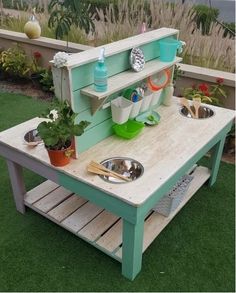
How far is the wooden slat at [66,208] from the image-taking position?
2000 millimetres

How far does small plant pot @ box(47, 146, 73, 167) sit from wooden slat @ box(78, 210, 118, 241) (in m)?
0.47

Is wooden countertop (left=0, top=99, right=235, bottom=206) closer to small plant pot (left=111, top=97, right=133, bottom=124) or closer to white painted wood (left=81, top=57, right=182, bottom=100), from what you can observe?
small plant pot (left=111, top=97, right=133, bottom=124)

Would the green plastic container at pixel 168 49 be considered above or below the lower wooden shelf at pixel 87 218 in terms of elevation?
above

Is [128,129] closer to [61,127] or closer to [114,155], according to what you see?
[114,155]

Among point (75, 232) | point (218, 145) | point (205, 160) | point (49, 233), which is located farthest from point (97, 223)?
point (205, 160)

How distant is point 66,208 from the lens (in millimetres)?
2068

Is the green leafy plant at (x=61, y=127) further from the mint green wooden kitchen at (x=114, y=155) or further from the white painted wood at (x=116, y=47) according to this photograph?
the white painted wood at (x=116, y=47)

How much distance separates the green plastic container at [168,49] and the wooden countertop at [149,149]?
37 cm

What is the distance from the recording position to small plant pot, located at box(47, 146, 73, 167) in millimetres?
1592

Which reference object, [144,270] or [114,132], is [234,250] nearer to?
[144,270]

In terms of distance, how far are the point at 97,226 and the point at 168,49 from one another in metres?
1.15

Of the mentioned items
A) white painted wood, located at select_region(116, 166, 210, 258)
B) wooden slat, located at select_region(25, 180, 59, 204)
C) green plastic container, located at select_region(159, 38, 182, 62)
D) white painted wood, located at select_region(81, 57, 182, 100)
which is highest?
green plastic container, located at select_region(159, 38, 182, 62)

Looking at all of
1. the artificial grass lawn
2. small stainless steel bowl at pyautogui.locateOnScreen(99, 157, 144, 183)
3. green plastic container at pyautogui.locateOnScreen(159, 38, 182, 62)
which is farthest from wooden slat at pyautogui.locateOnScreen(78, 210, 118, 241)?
green plastic container at pyautogui.locateOnScreen(159, 38, 182, 62)

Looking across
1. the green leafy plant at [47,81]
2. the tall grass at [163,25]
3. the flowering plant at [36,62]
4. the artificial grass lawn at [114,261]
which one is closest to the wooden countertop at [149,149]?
the artificial grass lawn at [114,261]
